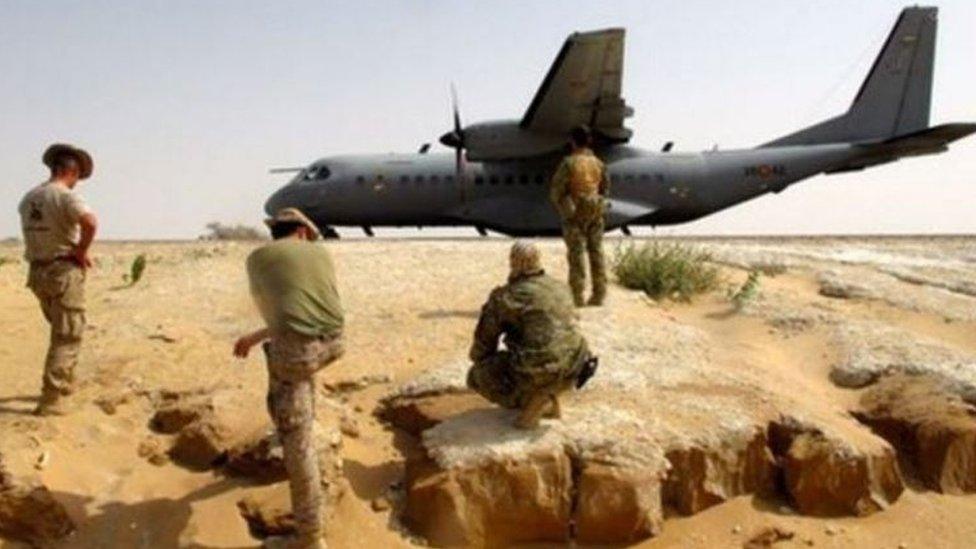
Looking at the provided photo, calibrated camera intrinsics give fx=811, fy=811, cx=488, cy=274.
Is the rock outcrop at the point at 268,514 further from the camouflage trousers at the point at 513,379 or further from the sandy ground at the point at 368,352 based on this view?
the camouflage trousers at the point at 513,379

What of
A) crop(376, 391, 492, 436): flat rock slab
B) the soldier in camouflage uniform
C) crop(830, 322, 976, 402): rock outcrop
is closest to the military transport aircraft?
the soldier in camouflage uniform

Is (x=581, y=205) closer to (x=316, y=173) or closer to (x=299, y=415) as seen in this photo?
(x=299, y=415)

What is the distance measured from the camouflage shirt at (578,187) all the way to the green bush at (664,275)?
6.88 ft

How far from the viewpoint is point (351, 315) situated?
9.48 meters

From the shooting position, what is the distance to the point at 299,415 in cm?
495

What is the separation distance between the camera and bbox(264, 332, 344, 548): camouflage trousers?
16.2ft

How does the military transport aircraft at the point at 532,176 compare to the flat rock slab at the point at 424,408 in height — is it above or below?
above

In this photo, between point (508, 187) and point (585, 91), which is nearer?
point (585, 91)

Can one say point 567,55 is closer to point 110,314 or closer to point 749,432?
point 110,314

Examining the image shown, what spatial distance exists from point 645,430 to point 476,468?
1433 millimetres

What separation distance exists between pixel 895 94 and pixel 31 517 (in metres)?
23.5

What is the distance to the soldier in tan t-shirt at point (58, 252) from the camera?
6340 mm

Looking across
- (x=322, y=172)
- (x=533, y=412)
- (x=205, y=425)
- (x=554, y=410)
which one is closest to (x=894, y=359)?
(x=554, y=410)

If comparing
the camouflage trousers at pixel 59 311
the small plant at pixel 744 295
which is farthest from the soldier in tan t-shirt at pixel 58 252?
the small plant at pixel 744 295
